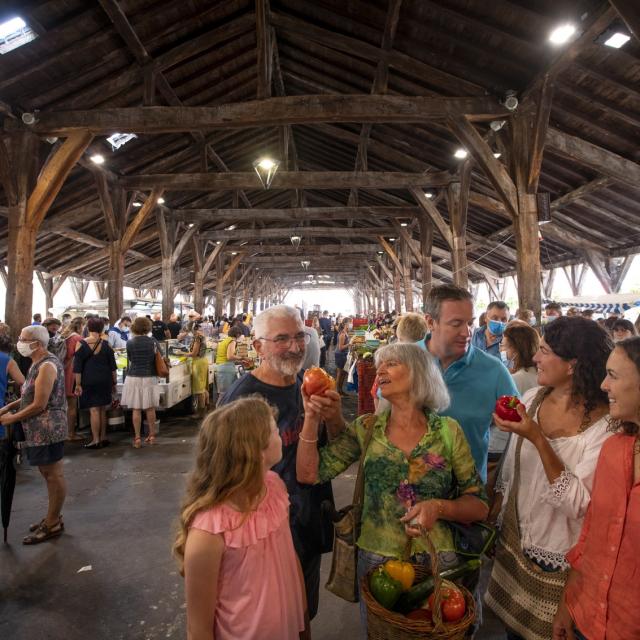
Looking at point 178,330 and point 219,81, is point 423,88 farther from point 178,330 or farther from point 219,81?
point 178,330

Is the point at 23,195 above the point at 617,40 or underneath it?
underneath

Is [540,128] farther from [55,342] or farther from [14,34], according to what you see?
[55,342]

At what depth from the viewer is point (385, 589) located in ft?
4.50

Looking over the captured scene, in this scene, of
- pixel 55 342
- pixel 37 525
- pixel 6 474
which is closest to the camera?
pixel 6 474

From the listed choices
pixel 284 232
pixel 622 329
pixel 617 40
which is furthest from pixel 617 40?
pixel 284 232

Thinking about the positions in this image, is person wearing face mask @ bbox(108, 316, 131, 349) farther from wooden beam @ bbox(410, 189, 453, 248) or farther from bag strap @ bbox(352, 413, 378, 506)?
bag strap @ bbox(352, 413, 378, 506)

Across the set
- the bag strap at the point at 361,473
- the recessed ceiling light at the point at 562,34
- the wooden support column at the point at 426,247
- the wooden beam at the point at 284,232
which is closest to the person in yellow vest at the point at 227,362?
the bag strap at the point at 361,473

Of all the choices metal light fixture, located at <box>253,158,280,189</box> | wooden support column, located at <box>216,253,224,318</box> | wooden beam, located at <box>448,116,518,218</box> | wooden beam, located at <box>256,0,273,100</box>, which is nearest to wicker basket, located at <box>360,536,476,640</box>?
wooden beam, located at <box>448,116,518,218</box>

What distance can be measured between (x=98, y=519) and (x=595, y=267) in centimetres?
1417

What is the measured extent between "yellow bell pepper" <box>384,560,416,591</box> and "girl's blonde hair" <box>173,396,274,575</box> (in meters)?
0.50

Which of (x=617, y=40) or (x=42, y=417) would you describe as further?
(x=617, y=40)

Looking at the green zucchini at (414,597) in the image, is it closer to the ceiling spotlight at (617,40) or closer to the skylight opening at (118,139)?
the ceiling spotlight at (617,40)

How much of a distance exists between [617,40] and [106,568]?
23.4 ft

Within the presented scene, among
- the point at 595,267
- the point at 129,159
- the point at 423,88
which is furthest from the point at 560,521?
the point at 595,267
